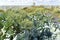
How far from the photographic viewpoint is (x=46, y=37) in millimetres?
1503

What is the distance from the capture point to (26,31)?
1419mm

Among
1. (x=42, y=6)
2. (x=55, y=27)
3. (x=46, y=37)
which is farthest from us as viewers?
(x=42, y=6)

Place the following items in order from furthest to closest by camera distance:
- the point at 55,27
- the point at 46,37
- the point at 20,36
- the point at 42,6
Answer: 1. the point at 42,6
2. the point at 55,27
3. the point at 46,37
4. the point at 20,36

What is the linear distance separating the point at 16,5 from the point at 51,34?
121 centimetres

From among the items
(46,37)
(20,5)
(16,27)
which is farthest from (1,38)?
(20,5)

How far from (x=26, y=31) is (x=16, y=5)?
127 centimetres

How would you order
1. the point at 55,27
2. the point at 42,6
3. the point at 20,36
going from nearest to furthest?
the point at 20,36 → the point at 55,27 → the point at 42,6

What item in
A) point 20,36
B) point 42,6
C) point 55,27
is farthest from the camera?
point 42,6

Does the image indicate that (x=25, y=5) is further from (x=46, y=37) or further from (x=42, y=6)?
(x=46, y=37)

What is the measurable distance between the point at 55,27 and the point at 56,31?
10 centimetres

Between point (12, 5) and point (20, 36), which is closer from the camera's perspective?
point (20, 36)

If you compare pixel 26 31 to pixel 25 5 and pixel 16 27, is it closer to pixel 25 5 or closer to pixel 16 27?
pixel 16 27

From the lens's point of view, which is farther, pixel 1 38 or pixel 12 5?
pixel 12 5

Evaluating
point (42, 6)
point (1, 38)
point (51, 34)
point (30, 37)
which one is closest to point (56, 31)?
point (51, 34)
